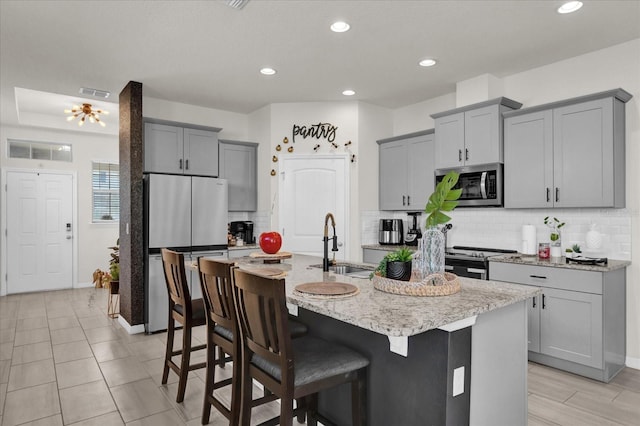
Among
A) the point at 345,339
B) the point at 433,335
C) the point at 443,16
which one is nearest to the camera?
the point at 433,335

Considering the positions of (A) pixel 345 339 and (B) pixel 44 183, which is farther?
(B) pixel 44 183

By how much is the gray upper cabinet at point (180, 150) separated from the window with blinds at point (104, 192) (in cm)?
294

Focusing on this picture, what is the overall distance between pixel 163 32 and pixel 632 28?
3790mm

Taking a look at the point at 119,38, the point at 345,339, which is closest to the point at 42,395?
the point at 345,339

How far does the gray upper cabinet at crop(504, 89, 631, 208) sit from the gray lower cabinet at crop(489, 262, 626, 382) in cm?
67

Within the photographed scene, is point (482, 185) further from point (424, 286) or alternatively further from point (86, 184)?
point (86, 184)

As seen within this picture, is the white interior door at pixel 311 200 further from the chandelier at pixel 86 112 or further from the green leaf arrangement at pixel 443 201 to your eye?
the green leaf arrangement at pixel 443 201

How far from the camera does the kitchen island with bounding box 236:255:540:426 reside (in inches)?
60.9

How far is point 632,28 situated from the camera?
10.3 ft

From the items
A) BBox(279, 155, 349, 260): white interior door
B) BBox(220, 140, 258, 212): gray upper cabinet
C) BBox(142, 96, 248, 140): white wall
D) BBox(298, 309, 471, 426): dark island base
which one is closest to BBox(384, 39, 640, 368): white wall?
BBox(279, 155, 349, 260): white interior door

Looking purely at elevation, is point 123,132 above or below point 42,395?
above

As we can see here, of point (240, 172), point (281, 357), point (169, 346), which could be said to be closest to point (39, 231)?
point (240, 172)

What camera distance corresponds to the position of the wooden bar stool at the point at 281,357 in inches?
62.6

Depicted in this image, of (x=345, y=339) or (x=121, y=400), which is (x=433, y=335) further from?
(x=121, y=400)
